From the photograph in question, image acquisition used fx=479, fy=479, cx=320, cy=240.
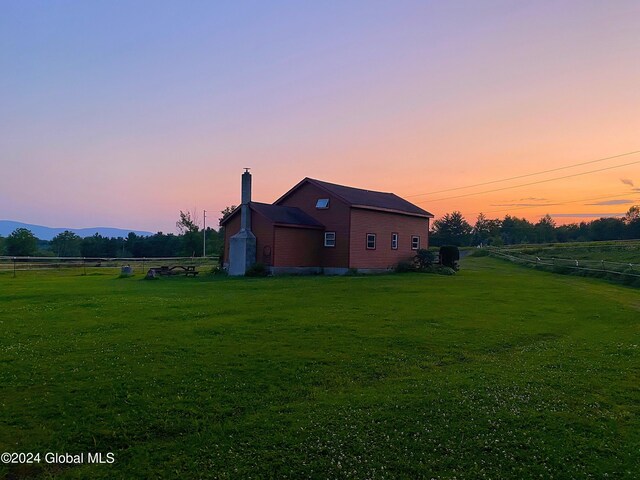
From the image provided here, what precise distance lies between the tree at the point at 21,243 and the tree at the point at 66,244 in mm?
19903

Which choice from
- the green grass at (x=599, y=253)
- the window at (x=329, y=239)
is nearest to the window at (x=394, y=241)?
the window at (x=329, y=239)

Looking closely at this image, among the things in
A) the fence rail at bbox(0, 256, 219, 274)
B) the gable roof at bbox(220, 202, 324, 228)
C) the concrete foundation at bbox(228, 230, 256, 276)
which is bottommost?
the fence rail at bbox(0, 256, 219, 274)

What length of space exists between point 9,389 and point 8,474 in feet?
8.27

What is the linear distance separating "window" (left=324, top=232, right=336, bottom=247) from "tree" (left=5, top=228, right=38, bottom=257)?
5932 centimetres

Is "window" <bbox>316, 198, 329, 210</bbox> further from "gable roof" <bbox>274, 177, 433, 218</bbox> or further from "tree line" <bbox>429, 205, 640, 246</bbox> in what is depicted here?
"tree line" <bbox>429, 205, 640, 246</bbox>

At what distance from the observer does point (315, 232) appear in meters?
32.1

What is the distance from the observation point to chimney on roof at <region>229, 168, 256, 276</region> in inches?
1182

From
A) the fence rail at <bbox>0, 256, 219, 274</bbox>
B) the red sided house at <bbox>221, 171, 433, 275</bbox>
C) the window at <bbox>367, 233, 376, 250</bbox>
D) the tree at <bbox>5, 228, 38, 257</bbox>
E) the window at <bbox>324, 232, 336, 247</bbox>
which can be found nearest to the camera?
the red sided house at <bbox>221, 171, 433, 275</bbox>

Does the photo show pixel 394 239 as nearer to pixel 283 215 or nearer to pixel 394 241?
pixel 394 241

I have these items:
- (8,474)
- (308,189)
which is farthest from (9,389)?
(308,189)

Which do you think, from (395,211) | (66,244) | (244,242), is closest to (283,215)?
(244,242)

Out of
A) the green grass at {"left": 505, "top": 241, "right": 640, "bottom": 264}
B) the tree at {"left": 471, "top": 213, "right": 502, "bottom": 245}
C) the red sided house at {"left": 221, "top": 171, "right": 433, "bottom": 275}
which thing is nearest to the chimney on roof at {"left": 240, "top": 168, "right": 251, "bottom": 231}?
the red sided house at {"left": 221, "top": 171, "right": 433, "bottom": 275}

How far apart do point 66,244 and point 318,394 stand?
339 ft

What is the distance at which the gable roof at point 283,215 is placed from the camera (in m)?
30.1
